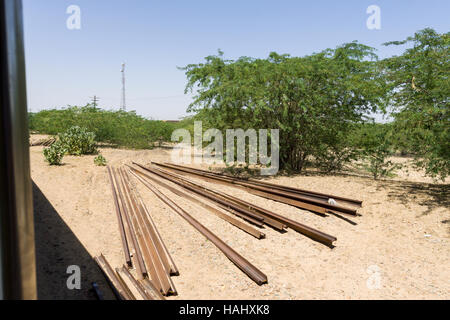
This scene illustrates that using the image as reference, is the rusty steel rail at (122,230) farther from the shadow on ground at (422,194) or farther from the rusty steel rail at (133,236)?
the shadow on ground at (422,194)

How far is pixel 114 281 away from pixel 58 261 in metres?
1.19

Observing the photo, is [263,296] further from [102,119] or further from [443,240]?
[102,119]

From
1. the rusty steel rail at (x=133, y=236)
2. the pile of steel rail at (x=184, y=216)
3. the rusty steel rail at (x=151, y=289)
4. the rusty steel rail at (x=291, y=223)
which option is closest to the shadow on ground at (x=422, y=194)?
the pile of steel rail at (x=184, y=216)

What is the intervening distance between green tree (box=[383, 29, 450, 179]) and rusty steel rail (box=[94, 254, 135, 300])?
804 cm

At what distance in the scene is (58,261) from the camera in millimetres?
4629

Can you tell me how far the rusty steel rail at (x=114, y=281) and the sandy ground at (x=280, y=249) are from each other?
0.36 feet

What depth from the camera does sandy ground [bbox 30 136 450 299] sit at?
14.8 ft

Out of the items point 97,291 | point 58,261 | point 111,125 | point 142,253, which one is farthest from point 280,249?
point 111,125

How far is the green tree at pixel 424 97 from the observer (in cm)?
772

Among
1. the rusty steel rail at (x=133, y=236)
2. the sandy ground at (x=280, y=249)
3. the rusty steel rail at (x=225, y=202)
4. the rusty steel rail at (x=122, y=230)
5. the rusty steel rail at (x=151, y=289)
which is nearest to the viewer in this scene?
the rusty steel rail at (x=151, y=289)

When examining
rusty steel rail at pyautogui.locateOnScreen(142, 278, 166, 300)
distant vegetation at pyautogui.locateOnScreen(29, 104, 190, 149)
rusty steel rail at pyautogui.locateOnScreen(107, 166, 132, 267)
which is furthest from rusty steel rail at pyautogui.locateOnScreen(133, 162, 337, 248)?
distant vegetation at pyautogui.locateOnScreen(29, 104, 190, 149)

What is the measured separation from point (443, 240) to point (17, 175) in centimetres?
789

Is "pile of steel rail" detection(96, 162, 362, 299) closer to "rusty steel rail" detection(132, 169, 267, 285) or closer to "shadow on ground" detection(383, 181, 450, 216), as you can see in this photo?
"rusty steel rail" detection(132, 169, 267, 285)
